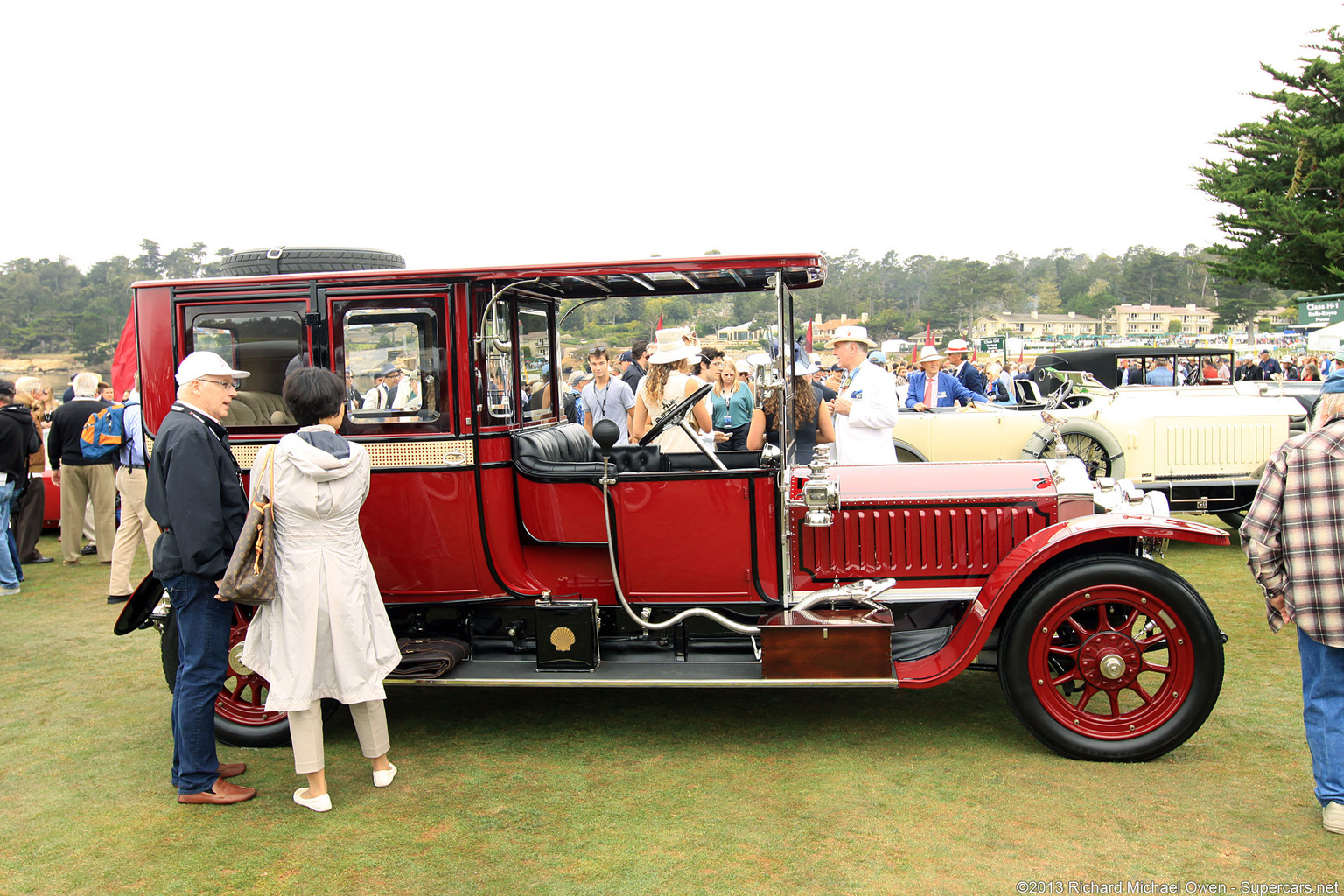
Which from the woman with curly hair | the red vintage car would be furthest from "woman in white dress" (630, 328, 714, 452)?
the woman with curly hair

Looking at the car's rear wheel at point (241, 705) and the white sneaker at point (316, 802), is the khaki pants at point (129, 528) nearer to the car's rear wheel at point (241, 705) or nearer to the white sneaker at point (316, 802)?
the car's rear wheel at point (241, 705)

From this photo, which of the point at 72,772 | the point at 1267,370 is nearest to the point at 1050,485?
the point at 72,772

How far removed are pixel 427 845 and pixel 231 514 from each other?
1.57 m

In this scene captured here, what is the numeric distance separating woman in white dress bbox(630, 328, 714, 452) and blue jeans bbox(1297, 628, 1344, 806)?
2.77m

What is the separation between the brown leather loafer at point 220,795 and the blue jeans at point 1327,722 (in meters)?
4.21

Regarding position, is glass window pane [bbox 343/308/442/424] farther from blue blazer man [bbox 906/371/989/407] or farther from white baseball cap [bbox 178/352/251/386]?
blue blazer man [bbox 906/371/989/407]


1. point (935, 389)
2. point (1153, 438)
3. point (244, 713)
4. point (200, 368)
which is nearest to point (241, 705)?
point (244, 713)

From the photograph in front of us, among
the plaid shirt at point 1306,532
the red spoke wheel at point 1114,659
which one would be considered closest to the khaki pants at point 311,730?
the red spoke wheel at point 1114,659

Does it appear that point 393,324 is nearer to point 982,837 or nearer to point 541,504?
point 541,504

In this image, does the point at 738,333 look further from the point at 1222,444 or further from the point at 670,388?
the point at 1222,444

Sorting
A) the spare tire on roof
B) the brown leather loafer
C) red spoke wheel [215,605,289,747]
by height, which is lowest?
the brown leather loafer

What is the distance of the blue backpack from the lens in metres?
7.96

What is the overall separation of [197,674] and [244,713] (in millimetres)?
796

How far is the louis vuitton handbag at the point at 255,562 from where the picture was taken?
137 inches
